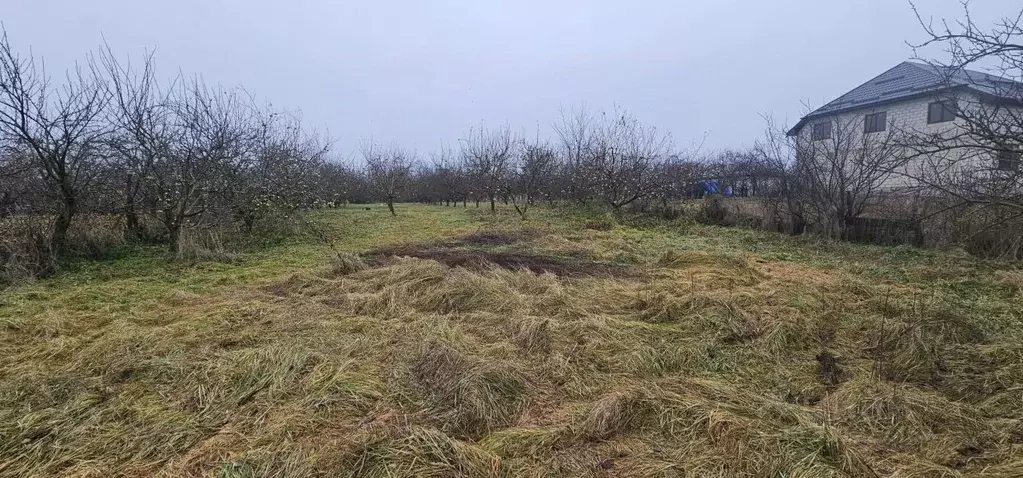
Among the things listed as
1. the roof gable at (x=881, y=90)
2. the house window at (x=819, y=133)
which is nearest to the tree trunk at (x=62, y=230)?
the house window at (x=819, y=133)

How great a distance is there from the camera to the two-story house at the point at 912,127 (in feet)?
12.2

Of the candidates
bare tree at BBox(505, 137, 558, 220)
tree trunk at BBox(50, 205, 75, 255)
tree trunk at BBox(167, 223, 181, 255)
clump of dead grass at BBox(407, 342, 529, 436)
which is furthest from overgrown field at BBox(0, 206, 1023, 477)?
bare tree at BBox(505, 137, 558, 220)

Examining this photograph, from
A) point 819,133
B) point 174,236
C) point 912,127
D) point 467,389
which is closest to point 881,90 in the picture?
point 819,133

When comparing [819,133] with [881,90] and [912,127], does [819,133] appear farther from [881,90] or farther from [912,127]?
[881,90]

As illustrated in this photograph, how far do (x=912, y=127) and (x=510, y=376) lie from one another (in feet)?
17.1

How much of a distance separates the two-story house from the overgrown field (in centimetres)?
141

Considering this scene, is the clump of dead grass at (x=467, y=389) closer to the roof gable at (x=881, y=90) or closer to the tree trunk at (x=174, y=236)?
the tree trunk at (x=174, y=236)

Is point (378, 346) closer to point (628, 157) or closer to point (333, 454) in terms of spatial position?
point (333, 454)

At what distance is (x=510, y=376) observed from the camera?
3.05 m

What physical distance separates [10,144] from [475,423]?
8248mm

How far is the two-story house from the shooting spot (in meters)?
3.73

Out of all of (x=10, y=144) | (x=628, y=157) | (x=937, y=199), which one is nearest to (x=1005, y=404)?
(x=937, y=199)

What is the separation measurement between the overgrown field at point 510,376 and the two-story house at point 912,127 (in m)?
1.41

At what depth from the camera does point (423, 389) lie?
9.63ft
